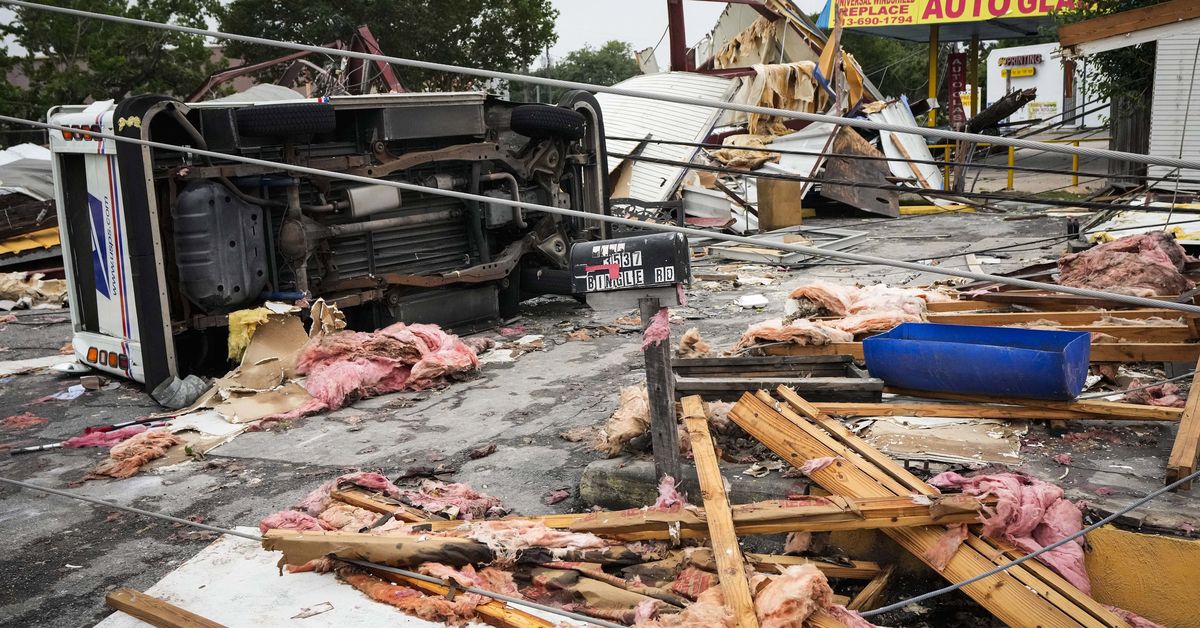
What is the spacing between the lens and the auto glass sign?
22005 mm

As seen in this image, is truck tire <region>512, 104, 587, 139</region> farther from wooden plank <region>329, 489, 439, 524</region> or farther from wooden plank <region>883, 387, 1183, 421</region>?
wooden plank <region>883, 387, 1183, 421</region>

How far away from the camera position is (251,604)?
4059 mm

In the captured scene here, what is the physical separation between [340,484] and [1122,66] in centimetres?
1526

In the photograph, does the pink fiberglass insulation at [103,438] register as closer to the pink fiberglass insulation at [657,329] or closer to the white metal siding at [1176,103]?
the pink fiberglass insulation at [657,329]

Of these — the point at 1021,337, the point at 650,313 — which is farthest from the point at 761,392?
the point at 1021,337

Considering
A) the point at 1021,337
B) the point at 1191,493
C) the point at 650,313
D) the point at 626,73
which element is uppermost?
the point at 626,73

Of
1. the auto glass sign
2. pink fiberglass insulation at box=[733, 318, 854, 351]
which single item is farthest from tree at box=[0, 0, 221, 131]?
pink fiberglass insulation at box=[733, 318, 854, 351]

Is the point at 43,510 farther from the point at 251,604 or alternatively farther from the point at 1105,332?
the point at 1105,332

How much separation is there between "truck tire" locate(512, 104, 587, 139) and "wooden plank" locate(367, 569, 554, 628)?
6.66 meters

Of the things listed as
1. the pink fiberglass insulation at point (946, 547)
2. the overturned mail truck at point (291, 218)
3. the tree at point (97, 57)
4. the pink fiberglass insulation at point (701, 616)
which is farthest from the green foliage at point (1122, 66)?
the tree at point (97, 57)

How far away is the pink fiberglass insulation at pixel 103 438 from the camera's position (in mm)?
6668

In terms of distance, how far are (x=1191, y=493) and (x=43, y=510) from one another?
5.73 metres

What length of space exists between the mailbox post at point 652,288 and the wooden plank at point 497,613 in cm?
122

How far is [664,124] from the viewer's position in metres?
17.2
